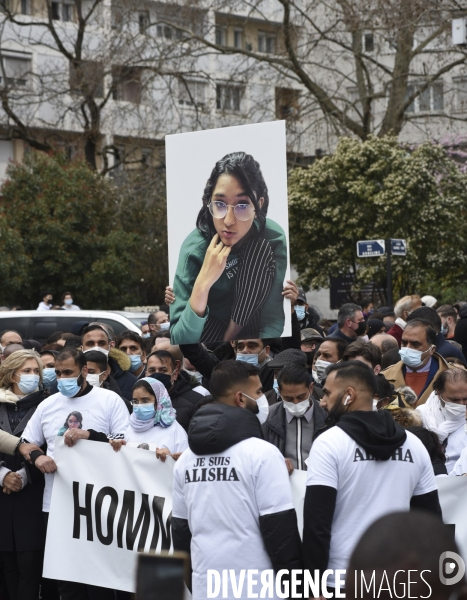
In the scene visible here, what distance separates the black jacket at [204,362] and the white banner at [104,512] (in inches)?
39.5

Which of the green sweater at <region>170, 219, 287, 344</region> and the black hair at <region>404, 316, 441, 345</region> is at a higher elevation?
the green sweater at <region>170, 219, 287, 344</region>

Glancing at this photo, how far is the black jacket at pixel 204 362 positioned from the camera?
Answer: 7.09 m

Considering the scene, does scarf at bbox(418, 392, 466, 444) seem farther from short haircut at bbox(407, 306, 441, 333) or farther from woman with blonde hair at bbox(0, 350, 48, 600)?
woman with blonde hair at bbox(0, 350, 48, 600)

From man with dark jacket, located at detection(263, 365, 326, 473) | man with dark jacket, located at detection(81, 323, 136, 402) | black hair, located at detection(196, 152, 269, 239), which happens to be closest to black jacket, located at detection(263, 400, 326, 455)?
man with dark jacket, located at detection(263, 365, 326, 473)

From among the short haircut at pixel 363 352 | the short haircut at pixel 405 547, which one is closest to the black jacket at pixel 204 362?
the short haircut at pixel 363 352

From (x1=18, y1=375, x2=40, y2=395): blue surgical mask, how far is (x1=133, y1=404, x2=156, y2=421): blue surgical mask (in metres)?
1.00

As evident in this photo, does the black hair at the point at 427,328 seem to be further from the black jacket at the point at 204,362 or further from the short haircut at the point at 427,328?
the black jacket at the point at 204,362

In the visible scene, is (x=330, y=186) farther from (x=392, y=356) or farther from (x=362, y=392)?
(x=362, y=392)

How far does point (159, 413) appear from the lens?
6434 mm

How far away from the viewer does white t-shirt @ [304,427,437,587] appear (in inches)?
164

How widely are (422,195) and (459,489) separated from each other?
1840 cm

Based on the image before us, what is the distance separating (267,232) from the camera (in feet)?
22.3

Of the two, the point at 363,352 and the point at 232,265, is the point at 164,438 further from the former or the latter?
the point at 363,352

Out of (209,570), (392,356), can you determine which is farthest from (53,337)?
(209,570)
